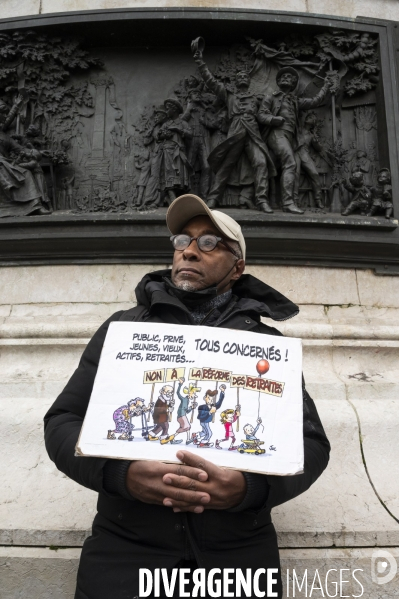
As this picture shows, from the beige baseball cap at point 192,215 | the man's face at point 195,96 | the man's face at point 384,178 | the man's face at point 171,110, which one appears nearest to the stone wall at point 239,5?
the man's face at point 195,96

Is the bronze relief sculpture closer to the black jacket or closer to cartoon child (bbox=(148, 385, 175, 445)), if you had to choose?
the black jacket

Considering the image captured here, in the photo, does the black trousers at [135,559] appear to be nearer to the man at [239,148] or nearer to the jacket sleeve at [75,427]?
the jacket sleeve at [75,427]

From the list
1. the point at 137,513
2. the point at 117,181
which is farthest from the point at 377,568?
the point at 117,181

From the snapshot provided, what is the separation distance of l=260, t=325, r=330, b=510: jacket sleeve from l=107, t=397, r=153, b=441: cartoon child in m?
0.56

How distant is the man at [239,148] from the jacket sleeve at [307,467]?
11.9ft

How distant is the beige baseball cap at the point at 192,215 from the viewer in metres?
2.79

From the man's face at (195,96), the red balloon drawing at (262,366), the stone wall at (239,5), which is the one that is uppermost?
the stone wall at (239,5)

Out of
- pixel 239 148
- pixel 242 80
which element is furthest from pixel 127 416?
pixel 242 80

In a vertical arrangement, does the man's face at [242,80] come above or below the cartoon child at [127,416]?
above

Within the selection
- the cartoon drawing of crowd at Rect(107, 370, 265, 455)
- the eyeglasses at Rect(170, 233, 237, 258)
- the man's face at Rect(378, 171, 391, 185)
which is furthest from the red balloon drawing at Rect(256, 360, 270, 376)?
the man's face at Rect(378, 171, 391, 185)

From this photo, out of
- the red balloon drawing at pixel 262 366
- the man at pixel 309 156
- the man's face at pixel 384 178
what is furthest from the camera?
the man at pixel 309 156

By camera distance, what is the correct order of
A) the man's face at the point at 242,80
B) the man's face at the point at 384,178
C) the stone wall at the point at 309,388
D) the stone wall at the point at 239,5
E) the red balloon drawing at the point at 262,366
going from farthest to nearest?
the stone wall at the point at 239,5 → the man's face at the point at 242,80 → the man's face at the point at 384,178 → the stone wall at the point at 309,388 → the red balloon drawing at the point at 262,366

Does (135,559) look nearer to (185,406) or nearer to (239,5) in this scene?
(185,406)

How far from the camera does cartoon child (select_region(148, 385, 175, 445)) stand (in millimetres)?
2027
